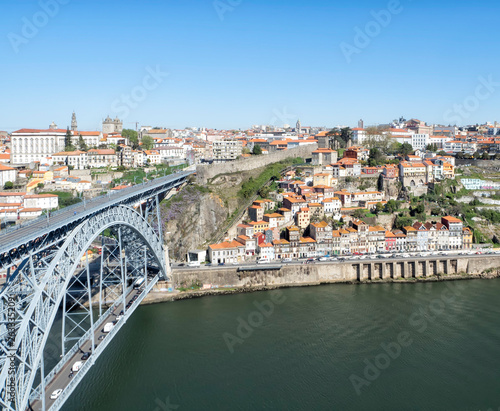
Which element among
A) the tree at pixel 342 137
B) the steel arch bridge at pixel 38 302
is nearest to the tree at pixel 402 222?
the tree at pixel 342 137

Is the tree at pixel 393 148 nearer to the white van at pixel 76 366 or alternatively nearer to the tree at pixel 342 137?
the tree at pixel 342 137

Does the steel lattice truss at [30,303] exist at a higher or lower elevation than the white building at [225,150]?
lower

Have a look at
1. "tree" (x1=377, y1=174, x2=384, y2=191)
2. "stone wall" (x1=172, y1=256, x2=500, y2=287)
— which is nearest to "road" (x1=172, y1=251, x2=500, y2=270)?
"stone wall" (x1=172, y1=256, x2=500, y2=287)

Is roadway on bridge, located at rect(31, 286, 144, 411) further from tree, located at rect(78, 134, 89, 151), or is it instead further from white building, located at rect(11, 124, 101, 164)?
tree, located at rect(78, 134, 89, 151)

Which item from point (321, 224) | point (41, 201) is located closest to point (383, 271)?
point (321, 224)

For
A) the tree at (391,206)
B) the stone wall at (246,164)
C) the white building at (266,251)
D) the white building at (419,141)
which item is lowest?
the white building at (266,251)

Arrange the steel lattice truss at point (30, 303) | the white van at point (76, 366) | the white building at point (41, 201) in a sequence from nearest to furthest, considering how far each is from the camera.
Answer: the steel lattice truss at point (30, 303)
the white van at point (76, 366)
the white building at point (41, 201)

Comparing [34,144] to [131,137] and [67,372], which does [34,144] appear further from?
[67,372]

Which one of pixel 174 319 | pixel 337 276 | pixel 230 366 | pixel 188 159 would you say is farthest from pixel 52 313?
pixel 188 159
